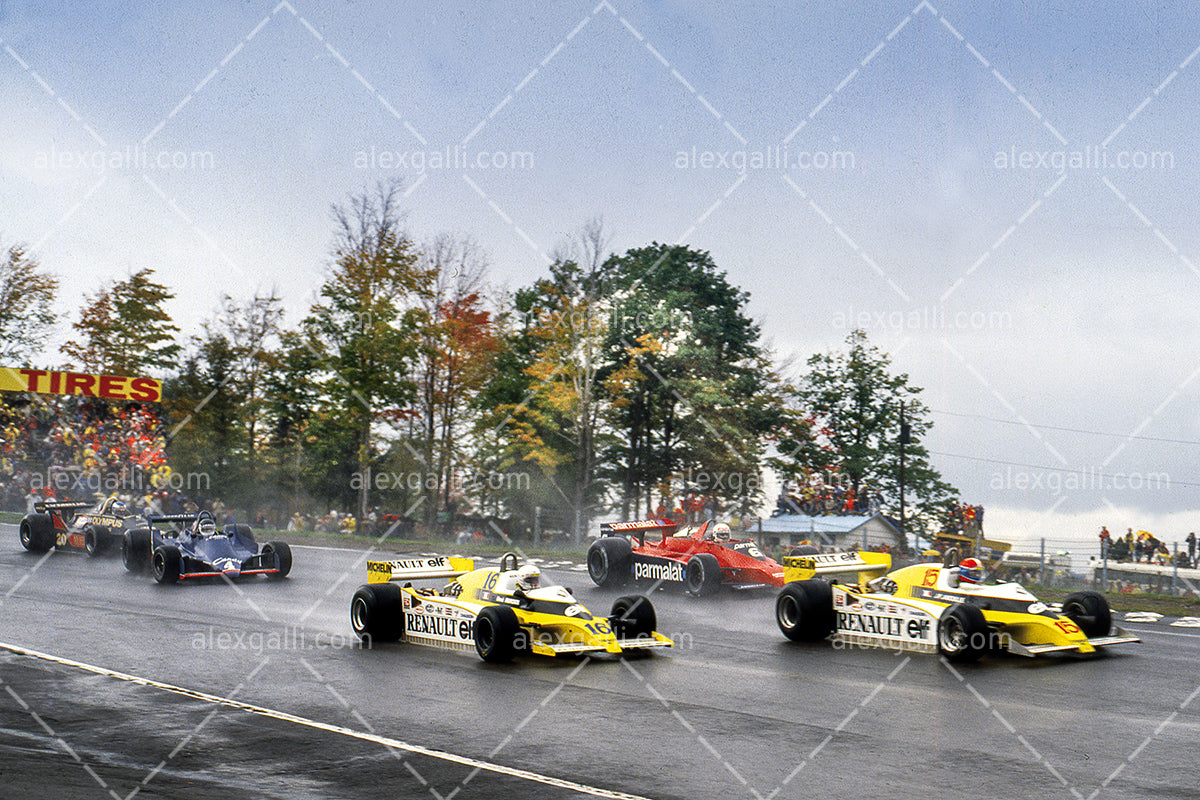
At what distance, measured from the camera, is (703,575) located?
69.4ft

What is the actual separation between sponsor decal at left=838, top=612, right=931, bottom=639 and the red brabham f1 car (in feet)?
20.6

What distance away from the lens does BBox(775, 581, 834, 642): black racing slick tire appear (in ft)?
50.2

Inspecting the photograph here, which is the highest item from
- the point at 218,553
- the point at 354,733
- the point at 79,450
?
the point at 79,450

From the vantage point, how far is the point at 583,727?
973cm

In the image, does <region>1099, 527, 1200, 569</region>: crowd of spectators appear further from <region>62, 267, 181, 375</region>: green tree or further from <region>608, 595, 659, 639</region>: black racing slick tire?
<region>62, 267, 181, 375</region>: green tree

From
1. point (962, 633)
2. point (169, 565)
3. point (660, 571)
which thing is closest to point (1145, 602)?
point (660, 571)

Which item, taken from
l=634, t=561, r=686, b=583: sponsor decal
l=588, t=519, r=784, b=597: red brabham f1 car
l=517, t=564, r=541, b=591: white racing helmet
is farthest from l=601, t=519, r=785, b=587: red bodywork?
l=517, t=564, r=541, b=591: white racing helmet

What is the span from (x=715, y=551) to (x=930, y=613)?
860cm

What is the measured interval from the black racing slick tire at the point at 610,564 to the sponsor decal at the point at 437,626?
Result: 788cm

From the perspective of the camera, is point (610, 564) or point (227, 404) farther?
point (227, 404)

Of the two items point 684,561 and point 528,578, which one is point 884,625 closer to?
point 528,578

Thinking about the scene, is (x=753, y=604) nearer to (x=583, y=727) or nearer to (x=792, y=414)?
(x=583, y=727)

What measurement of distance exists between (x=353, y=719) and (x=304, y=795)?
2579 mm

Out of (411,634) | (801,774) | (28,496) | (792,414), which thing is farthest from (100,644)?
(28,496)
